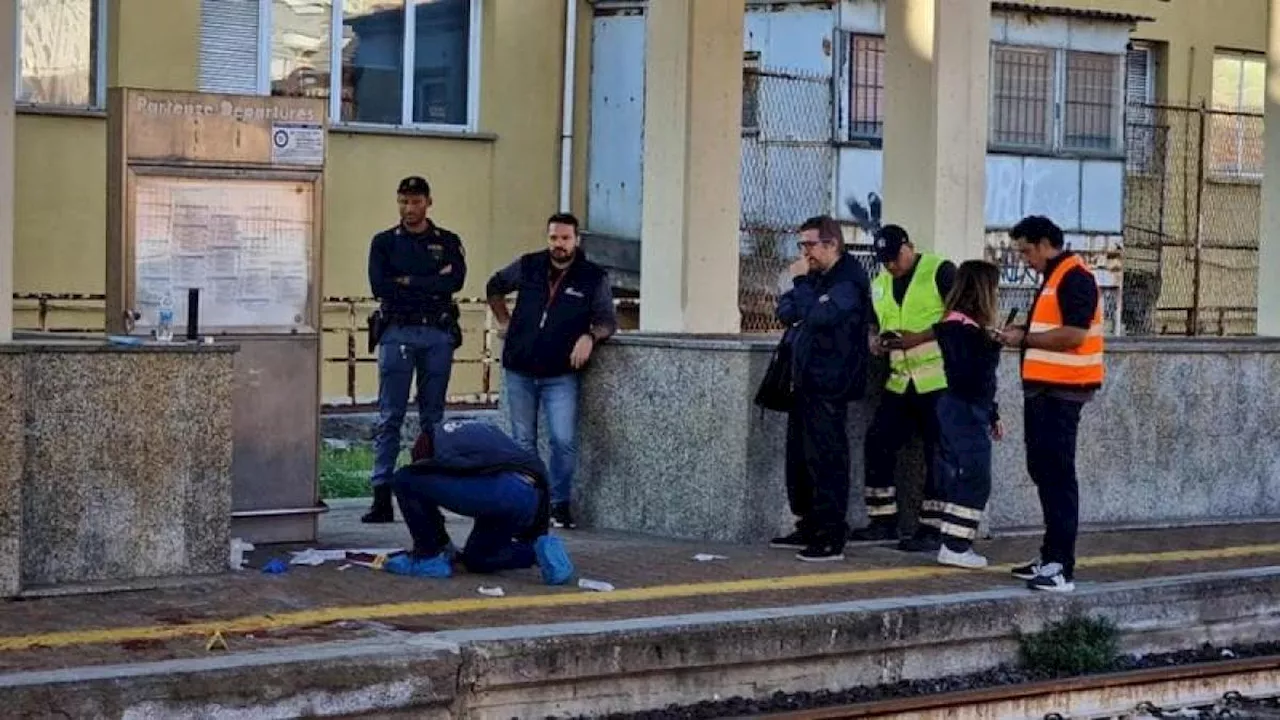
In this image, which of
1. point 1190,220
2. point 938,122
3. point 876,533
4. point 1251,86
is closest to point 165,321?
point 876,533

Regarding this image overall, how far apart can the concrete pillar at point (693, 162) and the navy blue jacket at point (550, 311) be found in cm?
86

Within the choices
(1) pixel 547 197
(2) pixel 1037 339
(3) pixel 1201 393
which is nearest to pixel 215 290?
(2) pixel 1037 339

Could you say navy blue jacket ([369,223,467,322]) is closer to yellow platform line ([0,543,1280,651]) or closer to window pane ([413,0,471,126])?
yellow platform line ([0,543,1280,651])

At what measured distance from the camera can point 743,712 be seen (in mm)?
9398

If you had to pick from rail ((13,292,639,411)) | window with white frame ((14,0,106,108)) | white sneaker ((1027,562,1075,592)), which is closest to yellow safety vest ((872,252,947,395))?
white sneaker ((1027,562,1075,592))

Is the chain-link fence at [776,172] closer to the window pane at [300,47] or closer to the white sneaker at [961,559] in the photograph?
the window pane at [300,47]

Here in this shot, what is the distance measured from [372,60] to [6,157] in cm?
1425

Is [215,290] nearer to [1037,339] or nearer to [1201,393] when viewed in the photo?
[1037,339]

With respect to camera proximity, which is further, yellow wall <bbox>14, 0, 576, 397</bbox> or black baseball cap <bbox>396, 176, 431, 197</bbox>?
yellow wall <bbox>14, 0, 576, 397</bbox>

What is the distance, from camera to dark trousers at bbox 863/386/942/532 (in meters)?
12.1

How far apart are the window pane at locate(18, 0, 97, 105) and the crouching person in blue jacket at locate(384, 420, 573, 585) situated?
1164cm

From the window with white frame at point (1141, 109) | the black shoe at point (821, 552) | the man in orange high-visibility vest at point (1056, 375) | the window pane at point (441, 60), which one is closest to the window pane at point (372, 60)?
the window pane at point (441, 60)

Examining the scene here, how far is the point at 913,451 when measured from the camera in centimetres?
1267

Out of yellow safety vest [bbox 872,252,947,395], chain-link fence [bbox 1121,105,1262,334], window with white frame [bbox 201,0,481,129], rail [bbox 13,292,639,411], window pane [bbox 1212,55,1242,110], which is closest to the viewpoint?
yellow safety vest [bbox 872,252,947,395]
